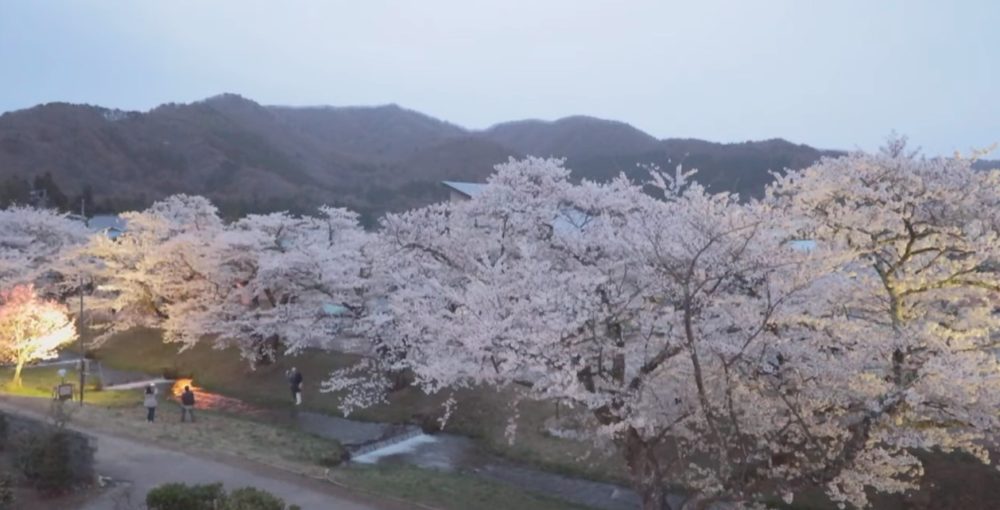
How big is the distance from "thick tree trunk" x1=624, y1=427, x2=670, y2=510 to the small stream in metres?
4.37

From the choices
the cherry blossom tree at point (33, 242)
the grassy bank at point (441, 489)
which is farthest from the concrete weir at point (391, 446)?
the cherry blossom tree at point (33, 242)

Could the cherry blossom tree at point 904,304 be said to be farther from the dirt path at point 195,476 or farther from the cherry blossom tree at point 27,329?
the cherry blossom tree at point 27,329

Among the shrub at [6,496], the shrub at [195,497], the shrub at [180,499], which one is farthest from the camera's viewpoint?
the shrub at [6,496]

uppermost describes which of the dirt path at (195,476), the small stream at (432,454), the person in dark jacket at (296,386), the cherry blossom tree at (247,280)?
the cherry blossom tree at (247,280)

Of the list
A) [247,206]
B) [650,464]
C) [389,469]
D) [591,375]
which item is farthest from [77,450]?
[247,206]

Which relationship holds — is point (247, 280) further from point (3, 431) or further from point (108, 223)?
point (108, 223)

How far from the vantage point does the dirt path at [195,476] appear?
11336mm

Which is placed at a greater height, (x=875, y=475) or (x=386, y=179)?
(x=386, y=179)

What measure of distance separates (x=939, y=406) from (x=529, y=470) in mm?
9474

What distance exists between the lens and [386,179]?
103375mm

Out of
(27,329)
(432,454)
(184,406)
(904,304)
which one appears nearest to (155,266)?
(27,329)

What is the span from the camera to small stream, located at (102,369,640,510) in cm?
1553

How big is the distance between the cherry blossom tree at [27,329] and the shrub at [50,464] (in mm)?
12775

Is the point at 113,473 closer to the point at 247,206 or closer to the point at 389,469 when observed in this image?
the point at 389,469
